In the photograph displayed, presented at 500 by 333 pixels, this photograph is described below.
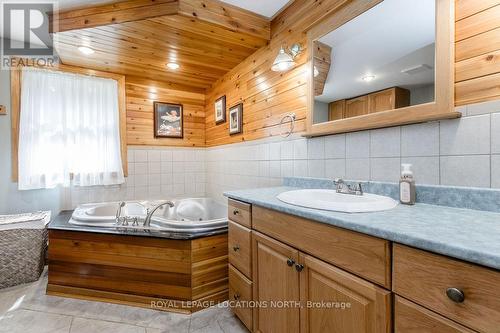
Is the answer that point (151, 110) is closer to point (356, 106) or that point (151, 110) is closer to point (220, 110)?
point (220, 110)

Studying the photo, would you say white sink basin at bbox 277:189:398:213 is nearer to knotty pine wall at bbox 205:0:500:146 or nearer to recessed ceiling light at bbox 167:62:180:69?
knotty pine wall at bbox 205:0:500:146

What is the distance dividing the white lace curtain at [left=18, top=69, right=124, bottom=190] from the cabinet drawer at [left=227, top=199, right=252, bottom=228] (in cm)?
189

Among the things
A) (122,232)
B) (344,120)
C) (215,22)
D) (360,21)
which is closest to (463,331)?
(344,120)

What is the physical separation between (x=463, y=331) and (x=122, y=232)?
199 centimetres

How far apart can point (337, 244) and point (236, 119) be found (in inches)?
78.7

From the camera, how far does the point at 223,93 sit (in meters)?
2.98

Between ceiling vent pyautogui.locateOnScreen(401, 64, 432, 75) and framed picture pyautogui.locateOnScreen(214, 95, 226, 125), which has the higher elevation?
framed picture pyautogui.locateOnScreen(214, 95, 226, 125)

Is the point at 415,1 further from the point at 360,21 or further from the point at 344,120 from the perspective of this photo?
the point at 344,120

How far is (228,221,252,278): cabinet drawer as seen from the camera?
142 centimetres

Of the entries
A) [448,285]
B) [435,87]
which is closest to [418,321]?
[448,285]

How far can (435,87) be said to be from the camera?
1.07m

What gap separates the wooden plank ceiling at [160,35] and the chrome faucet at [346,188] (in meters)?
1.46

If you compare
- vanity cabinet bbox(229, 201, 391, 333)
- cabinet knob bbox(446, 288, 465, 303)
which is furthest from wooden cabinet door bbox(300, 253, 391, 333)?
cabinet knob bbox(446, 288, 465, 303)

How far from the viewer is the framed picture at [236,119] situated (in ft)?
8.49
